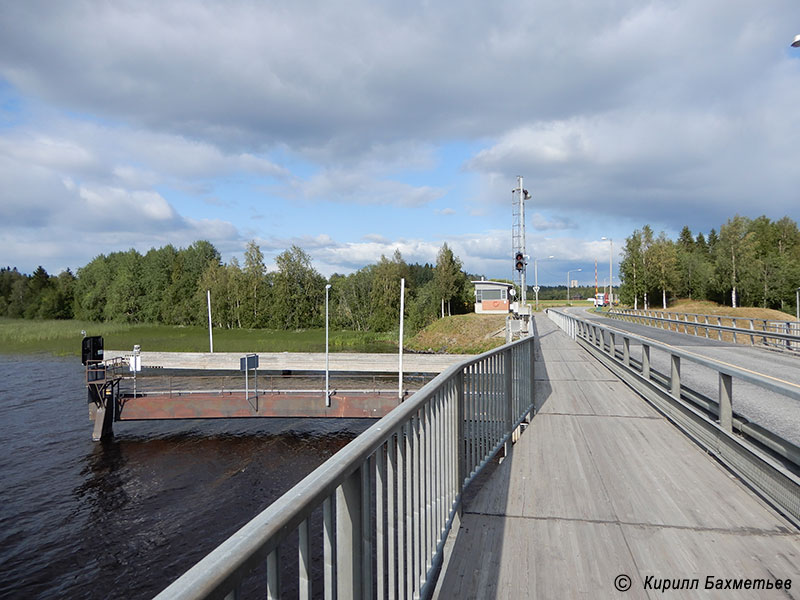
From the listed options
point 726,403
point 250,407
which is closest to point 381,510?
point 726,403

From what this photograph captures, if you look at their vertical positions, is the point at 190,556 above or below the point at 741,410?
below

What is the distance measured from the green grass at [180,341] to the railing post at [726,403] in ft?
177

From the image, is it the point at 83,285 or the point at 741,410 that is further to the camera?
the point at 83,285

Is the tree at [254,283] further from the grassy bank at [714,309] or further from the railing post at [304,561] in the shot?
the railing post at [304,561]

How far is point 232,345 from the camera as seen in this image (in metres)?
61.0

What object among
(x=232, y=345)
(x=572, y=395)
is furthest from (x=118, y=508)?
(x=232, y=345)

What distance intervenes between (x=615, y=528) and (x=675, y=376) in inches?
154

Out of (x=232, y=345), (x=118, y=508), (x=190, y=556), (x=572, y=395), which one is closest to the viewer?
(x=572, y=395)

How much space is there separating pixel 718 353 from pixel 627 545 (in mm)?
17206

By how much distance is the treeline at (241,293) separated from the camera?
263 ft

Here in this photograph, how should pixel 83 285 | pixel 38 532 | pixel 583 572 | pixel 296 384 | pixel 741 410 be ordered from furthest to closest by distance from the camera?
pixel 83 285 < pixel 296 384 < pixel 38 532 < pixel 741 410 < pixel 583 572

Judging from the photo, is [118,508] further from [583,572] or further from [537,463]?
[583,572]

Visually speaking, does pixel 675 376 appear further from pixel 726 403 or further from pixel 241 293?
pixel 241 293

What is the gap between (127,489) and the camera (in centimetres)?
2033
